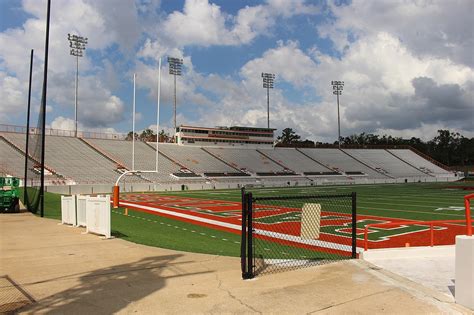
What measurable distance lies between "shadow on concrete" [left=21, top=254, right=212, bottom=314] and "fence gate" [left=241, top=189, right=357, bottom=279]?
4.08 feet

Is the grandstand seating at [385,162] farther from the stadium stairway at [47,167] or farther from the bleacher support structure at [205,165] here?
the stadium stairway at [47,167]

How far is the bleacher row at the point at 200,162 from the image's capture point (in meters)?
49.2

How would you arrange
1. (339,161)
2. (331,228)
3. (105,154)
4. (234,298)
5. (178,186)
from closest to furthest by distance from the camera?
(234,298) < (331,228) < (178,186) < (105,154) < (339,161)

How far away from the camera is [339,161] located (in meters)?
78.8

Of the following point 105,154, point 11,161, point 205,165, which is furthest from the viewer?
point 205,165

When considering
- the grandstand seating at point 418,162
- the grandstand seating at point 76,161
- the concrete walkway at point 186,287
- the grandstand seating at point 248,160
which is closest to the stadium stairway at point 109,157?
the grandstand seating at point 76,161

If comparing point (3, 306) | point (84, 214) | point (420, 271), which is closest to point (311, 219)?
point (420, 271)

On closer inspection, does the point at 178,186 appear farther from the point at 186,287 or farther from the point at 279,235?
the point at 186,287

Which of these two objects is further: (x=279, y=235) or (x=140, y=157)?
(x=140, y=157)

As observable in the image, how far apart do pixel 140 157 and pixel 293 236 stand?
1864 inches

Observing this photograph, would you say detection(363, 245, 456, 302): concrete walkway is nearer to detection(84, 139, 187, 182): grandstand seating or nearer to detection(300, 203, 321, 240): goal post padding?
detection(300, 203, 321, 240): goal post padding

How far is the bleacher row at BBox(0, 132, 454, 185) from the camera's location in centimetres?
4922

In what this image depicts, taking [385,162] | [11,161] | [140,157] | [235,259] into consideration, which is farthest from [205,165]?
[235,259]

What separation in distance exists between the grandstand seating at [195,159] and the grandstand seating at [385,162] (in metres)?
30.7
